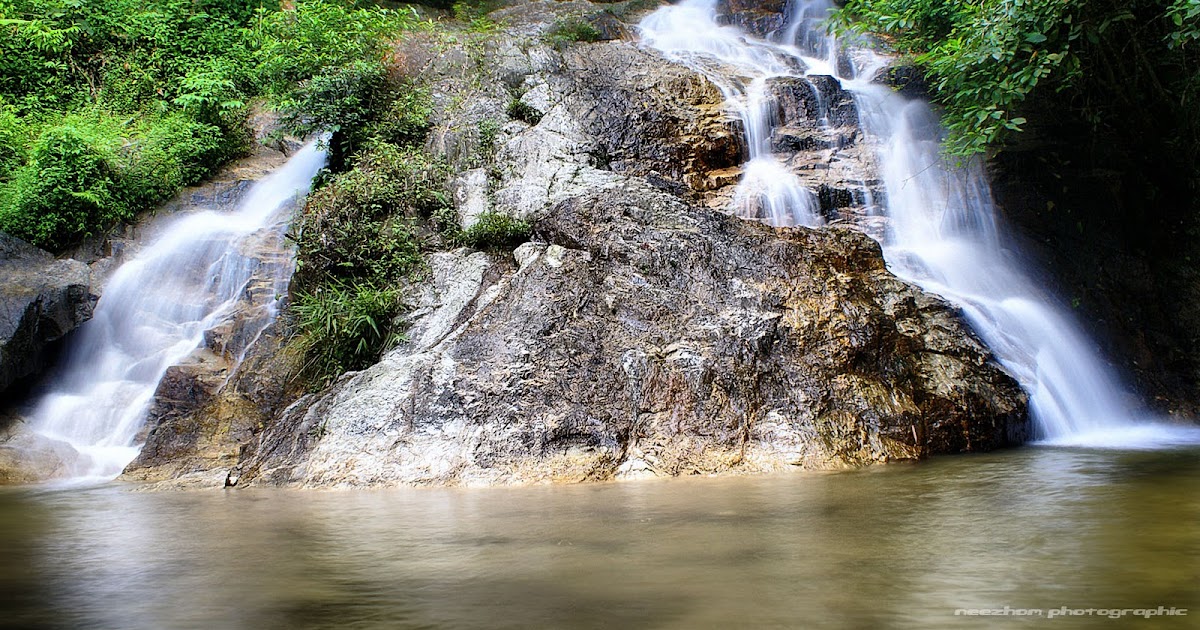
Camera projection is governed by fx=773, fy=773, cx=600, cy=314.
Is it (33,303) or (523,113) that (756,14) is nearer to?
(523,113)

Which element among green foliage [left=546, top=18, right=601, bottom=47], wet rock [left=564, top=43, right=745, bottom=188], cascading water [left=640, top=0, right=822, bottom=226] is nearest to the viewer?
cascading water [left=640, top=0, right=822, bottom=226]

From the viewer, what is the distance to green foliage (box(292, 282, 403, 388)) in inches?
288

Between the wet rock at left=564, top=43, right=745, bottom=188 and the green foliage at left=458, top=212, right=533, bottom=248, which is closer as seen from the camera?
the green foliage at left=458, top=212, right=533, bottom=248

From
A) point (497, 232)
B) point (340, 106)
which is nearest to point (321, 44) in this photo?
point (340, 106)

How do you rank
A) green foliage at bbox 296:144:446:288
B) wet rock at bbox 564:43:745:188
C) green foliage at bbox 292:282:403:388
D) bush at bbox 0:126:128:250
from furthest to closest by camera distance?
bush at bbox 0:126:128:250 < wet rock at bbox 564:43:745:188 < green foliage at bbox 296:144:446:288 < green foliage at bbox 292:282:403:388

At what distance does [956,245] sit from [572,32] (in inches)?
289

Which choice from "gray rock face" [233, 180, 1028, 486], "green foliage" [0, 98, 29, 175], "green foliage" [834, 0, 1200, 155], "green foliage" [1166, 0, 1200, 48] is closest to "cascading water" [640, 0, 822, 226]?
"green foliage" [834, 0, 1200, 155]

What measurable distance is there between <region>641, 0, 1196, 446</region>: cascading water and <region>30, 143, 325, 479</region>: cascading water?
624 cm

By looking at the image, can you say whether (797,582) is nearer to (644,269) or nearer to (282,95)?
(644,269)

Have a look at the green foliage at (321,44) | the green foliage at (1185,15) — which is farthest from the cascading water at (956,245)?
the green foliage at (321,44)

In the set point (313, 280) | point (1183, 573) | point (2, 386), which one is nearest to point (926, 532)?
point (1183, 573)

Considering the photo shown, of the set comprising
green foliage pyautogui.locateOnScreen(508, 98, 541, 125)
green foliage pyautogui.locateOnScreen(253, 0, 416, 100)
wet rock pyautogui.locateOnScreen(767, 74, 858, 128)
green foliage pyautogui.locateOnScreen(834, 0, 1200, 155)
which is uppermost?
green foliage pyautogui.locateOnScreen(253, 0, 416, 100)

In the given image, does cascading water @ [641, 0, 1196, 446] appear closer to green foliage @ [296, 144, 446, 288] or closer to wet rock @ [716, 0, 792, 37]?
wet rock @ [716, 0, 792, 37]

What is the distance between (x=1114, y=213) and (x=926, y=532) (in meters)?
9.08
